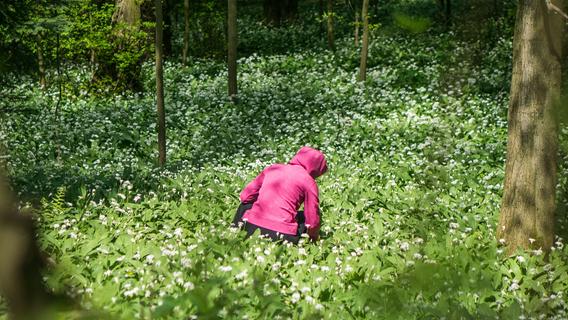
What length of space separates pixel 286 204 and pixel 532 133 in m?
2.62

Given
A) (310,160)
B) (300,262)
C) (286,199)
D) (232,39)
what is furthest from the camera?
(232,39)

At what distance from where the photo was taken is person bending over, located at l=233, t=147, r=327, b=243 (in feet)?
21.7

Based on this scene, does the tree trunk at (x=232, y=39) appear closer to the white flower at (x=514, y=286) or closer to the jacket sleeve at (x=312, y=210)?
the jacket sleeve at (x=312, y=210)

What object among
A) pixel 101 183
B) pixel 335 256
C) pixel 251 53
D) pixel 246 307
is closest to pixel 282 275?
pixel 335 256

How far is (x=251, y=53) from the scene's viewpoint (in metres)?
22.4

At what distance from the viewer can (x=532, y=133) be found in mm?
6125

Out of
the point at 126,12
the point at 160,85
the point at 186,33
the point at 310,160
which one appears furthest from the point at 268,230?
the point at 186,33

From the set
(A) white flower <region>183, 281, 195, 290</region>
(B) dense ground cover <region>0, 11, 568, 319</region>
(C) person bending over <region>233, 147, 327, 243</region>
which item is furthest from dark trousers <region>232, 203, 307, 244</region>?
(A) white flower <region>183, 281, 195, 290</region>

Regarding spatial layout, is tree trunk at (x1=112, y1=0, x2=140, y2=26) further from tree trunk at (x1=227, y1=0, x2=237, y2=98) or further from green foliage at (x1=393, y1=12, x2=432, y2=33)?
green foliage at (x1=393, y1=12, x2=432, y2=33)

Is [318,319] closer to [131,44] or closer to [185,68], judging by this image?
[131,44]

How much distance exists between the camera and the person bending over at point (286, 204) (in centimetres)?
662

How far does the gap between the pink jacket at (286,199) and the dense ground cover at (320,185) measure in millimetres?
351

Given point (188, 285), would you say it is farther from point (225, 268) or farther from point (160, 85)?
point (160, 85)

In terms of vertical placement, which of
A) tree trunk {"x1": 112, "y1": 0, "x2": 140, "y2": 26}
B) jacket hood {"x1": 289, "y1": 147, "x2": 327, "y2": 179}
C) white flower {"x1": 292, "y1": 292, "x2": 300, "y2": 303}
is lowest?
white flower {"x1": 292, "y1": 292, "x2": 300, "y2": 303}
